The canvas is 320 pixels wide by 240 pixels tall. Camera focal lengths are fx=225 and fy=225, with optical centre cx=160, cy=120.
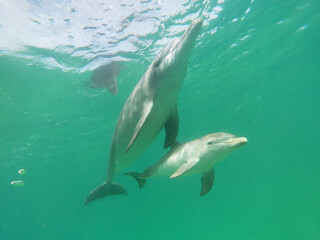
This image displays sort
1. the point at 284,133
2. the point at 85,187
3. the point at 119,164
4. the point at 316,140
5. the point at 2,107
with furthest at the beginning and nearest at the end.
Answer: the point at 316,140
the point at 85,187
the point at 284,133
the point at 2,107
the point at 119,164

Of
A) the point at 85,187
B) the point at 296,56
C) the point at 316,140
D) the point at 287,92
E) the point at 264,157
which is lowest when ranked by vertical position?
the point at 264,157

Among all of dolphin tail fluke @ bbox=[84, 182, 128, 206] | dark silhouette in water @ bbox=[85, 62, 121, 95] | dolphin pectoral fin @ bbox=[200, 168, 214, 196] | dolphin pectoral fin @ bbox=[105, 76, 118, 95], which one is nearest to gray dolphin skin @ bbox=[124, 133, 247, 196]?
dolphin pectoral fin @ bbox=[200, 168, 214, 196]

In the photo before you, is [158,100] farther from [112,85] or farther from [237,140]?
[112,85]

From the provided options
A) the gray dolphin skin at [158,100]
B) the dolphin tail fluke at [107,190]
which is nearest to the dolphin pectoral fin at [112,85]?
the dolphin tail fluke at [107,190]

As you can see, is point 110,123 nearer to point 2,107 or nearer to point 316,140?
point 2,107

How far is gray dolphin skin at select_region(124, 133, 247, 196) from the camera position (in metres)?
3.75

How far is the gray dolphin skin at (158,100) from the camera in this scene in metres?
3.85

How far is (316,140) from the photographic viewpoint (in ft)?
214

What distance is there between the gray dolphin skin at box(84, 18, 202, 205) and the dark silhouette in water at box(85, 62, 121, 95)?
27.9ft

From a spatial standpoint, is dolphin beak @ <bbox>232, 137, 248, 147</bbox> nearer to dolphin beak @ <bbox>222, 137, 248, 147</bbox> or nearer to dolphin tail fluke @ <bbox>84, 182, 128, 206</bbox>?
dolphin beak @ <bbox>222, 137, 248, 147</bbox>

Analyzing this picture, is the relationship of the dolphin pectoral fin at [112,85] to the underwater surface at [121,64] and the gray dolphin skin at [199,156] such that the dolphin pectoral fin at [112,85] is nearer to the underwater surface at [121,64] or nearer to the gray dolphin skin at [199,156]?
the underwater surface at [121,64]

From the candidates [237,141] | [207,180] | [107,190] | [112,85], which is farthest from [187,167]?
[112,85]

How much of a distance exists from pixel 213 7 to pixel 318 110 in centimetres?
4454

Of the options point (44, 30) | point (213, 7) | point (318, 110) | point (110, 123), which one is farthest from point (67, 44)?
point (318, 110)
